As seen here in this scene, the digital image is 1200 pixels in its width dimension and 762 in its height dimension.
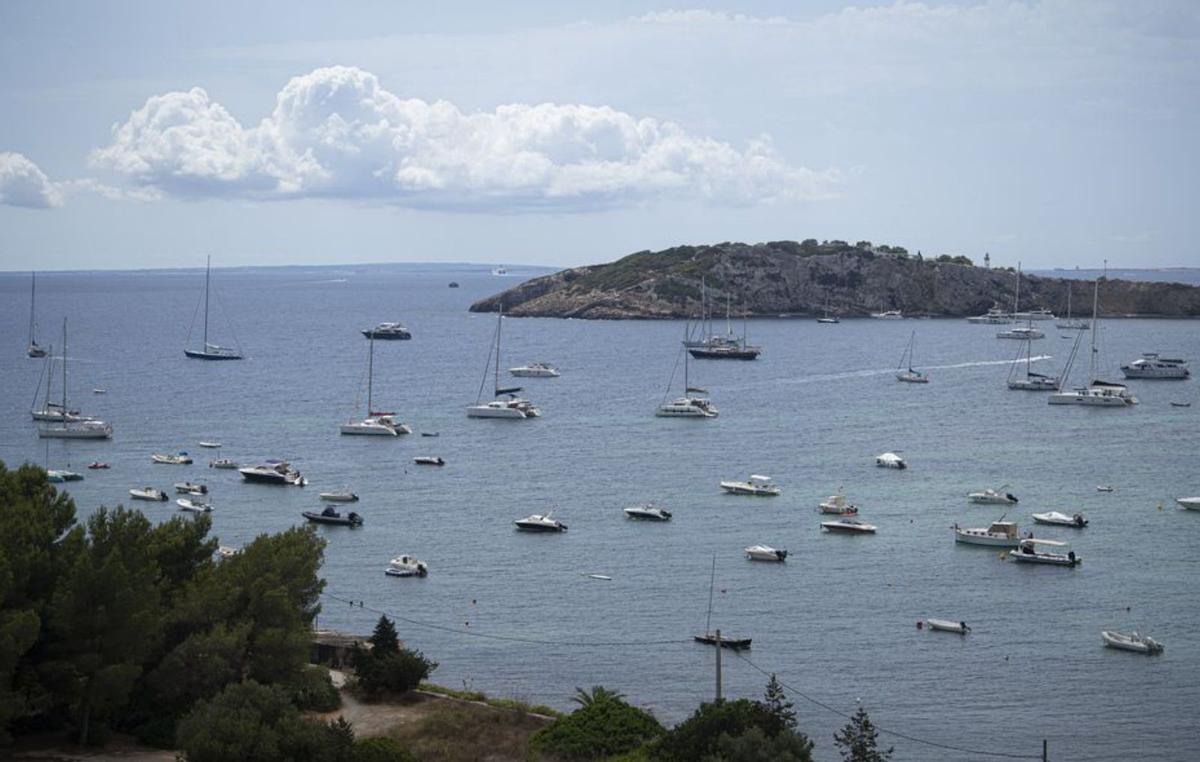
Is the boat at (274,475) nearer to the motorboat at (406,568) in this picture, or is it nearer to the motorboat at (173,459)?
the motorboat at (173,459)

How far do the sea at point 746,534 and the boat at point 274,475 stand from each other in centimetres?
93

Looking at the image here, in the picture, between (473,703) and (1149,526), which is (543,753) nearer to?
(473,703)

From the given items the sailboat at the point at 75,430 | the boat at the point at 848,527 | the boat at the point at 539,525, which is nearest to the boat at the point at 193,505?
the boat at the point at 539,525

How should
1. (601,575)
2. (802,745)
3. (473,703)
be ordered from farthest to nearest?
(601,575)
(473,703)
(802,745)

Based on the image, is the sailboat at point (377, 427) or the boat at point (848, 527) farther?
the sailboat at point (377, 427)

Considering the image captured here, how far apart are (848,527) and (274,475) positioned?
108 ft

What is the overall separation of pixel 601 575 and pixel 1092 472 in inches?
1605

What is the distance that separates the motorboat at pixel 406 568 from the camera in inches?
2542

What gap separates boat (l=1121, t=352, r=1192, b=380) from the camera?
489 ft

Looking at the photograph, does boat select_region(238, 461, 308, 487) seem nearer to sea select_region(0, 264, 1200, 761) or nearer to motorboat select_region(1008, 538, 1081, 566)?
sea select_region(0, 264, 1200, 761)

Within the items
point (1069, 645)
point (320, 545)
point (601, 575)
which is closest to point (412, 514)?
point (601, 575)

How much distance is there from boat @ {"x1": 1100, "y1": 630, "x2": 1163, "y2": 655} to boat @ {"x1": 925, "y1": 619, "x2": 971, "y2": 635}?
5114 mm

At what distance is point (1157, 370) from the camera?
150 m

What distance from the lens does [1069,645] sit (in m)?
55.9
